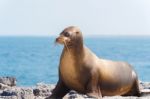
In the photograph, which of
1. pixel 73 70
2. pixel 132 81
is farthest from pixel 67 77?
pixel 132 81

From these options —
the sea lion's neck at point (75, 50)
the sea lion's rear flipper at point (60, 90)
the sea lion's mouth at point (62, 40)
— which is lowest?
the sea lion's rear flipper at point (60, 90)

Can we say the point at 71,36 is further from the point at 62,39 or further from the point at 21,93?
the point at 21,93

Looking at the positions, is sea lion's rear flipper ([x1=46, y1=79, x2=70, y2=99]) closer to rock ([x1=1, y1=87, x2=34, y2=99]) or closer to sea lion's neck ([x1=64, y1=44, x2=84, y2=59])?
sea lion's neck ([x1=64, y1=44, x2=84, y2=59])

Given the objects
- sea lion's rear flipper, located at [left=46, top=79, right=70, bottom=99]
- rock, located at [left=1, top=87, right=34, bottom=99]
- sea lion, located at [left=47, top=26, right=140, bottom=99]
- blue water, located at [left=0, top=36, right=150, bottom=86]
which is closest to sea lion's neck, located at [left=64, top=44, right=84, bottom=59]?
sea lion, located at [left=47, top=26, right=140, bottom=99]

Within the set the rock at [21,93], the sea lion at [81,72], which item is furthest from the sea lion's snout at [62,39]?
the rock at [21,93]

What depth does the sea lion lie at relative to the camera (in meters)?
9.14

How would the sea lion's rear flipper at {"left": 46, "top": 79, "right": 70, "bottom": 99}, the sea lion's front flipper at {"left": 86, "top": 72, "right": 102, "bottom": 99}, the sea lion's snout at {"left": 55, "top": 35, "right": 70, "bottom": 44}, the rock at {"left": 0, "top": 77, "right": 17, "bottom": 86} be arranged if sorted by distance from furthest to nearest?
the rock at {"left": 0, "top": 77, "right": 17, "bottom": 86} < the sea lion's rear flipper at {"left": 46, "top": 79, "right": 70, "bottom": 99} < the sea lion's front flipper at {"left": 86, "top": 72, "right": 102, "bottom": 99} < the sea lion's snout at {"left": 55, "top": 35, "right": 70, "bottom": 44}

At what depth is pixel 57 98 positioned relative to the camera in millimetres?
9555

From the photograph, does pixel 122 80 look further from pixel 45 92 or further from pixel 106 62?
pixel 45 92

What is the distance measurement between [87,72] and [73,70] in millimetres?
263

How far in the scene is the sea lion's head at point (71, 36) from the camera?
Result: 8852 millimetres

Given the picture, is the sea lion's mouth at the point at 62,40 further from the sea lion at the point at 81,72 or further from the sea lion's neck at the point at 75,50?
the sea lion's neck at the point at 75,50

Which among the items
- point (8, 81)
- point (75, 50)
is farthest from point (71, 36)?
point (8, 81)

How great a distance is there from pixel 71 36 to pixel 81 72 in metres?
0.59
